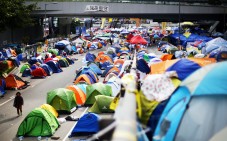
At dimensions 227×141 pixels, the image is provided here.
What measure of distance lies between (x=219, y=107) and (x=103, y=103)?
50.8 ft

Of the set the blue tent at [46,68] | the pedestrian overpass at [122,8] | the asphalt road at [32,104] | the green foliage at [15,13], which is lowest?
the asphalt road at [32,104]

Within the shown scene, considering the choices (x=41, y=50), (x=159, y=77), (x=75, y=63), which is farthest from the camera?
(x=41, y=50)

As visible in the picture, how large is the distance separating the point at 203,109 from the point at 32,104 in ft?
65.7

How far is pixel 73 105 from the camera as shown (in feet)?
68.7

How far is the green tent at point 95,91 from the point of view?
2156 cm

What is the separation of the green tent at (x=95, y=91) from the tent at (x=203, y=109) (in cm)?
1746

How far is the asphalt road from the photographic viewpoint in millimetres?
16781

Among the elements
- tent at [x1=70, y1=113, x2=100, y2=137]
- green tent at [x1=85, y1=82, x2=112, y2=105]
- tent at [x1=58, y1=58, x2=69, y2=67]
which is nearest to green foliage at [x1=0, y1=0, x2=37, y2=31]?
tent at [x1=58, y1=58, x2=69, y2=67]

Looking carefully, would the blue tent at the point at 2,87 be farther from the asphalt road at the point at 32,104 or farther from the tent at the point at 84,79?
the tent at the point at 84,79

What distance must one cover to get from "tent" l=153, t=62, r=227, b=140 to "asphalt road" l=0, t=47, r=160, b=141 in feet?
40.3

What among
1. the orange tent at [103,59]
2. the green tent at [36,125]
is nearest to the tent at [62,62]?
the orange tent at [103,59]

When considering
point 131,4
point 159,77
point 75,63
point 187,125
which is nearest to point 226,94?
point 187,125

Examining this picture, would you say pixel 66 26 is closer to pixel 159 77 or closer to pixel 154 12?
pixel 154 12

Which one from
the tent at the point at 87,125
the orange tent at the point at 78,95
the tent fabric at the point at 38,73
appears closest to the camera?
the tent at the point at 87,125
